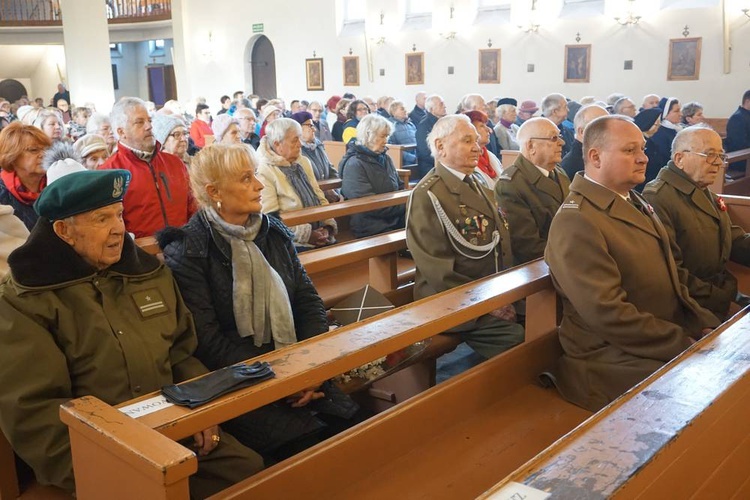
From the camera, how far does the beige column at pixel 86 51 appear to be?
15086 mm

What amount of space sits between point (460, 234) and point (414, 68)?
13006 millimetres

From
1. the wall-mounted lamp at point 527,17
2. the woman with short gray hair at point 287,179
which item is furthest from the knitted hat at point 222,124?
the wall-mounted lamp at point 527,17

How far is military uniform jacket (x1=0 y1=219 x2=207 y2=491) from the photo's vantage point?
1.92 meters

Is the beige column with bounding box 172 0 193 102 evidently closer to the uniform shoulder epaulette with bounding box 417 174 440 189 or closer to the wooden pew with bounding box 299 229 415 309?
the wooden pew with bounding box 299 229 415 309

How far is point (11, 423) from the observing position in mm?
1907

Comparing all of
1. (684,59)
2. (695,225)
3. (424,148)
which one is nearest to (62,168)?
(695,225)

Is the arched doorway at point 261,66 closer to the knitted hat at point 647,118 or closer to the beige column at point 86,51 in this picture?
the beige column at point 86,51

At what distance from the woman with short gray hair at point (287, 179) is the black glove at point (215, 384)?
2.87 m

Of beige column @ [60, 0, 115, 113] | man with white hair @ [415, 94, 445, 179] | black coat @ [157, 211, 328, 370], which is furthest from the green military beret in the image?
beige column @ [60, 0, 115, 113]

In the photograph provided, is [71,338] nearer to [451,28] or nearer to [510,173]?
[510,173]

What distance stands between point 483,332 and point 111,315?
1760 mm

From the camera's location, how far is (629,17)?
495 inches

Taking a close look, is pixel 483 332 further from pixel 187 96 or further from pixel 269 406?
pixel 187 96

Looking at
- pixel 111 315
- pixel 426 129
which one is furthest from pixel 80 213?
pixel 426 129
